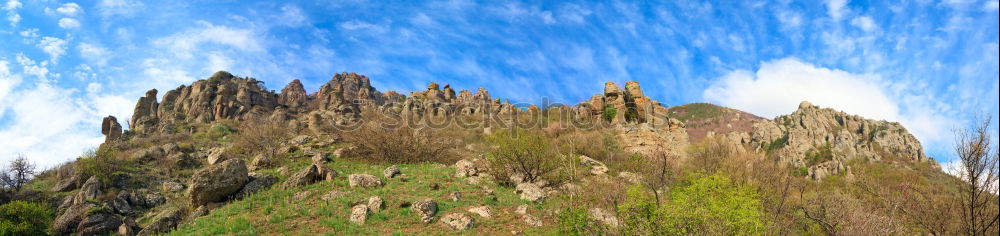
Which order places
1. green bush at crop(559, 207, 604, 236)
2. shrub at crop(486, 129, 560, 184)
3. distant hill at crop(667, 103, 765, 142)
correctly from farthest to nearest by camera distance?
1. distant hill at crop(667, 103, 765, 142)
2. shrub at crop(486, 129, 560, 184)
3. green bush at crop(559, 207, 604, 236)

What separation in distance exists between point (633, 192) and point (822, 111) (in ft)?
391

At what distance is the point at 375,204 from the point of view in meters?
11.6

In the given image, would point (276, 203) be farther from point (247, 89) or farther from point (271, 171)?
point (247, 89)

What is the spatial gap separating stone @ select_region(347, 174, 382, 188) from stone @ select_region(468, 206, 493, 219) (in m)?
4.37

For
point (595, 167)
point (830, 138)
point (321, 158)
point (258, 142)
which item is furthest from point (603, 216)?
point (830, 138)

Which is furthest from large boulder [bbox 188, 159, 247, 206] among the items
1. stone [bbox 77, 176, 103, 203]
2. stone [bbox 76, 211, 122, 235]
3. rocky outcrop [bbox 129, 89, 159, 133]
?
rocky outcrop [bbox 129, 89, 159, 133]

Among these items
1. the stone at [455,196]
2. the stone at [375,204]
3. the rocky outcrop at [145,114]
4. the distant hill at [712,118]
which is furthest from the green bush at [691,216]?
the distant hill at [712,118]

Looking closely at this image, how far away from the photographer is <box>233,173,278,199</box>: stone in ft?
45.2

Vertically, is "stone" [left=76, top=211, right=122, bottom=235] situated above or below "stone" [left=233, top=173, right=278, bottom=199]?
below

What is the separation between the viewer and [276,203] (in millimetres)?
12469

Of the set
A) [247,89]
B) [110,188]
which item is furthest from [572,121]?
[247,89]

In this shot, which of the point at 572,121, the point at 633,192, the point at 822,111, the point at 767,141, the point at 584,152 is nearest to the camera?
the point at 633,192

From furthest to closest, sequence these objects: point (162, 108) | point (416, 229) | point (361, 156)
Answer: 1. point (162, 108)
2. point (361, 156)
3. point (416, 229)

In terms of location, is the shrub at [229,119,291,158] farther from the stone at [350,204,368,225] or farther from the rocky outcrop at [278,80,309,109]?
the rocky outcrop at [278,80,309,109]
